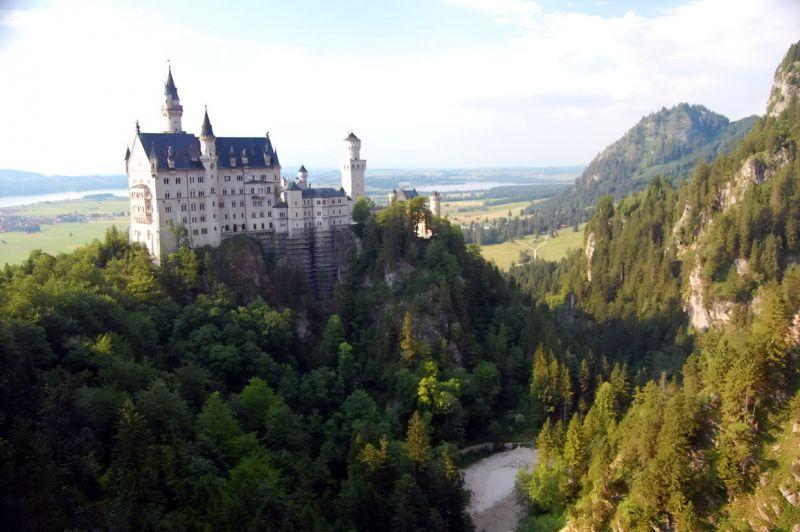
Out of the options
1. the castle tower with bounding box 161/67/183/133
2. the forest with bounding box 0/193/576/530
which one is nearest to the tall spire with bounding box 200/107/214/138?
the castle tower with bounding box 161/67/183/133

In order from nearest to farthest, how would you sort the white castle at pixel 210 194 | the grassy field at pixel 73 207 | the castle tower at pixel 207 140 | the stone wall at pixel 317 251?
the white castle at pixel 210 194
the castle tower at pixel 207 140
the stone wall at pixel 317 251
the grassy field at pixel 73 207

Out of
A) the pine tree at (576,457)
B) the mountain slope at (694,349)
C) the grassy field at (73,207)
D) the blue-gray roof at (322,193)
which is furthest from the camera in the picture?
the grassy field at (73,207)

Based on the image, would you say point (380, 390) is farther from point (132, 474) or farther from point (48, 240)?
point (48, 240)

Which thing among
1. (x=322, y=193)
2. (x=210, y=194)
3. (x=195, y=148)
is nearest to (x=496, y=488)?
(x=322, y=193)

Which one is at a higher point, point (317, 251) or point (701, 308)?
point (317, 251)

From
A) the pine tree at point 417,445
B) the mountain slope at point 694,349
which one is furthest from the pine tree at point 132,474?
the mountain slope at point 694,349

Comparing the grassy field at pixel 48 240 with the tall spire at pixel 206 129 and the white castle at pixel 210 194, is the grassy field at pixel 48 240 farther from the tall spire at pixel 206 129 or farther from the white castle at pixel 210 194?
the tall spire at pixel 206 129

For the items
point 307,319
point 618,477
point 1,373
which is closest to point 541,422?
point 618,477
